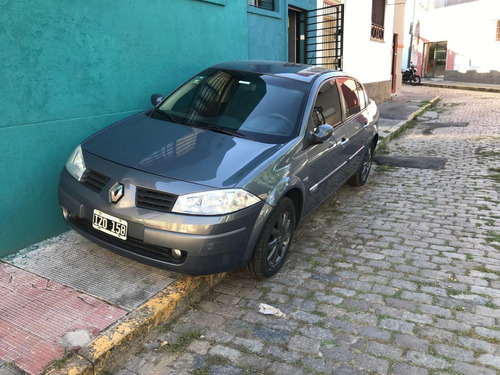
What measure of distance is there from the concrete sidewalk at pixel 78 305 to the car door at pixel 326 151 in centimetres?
133

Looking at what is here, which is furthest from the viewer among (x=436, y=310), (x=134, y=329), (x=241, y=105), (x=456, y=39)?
(x=456, y=39)

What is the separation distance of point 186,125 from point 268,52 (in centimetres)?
467

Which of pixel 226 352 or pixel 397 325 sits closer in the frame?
Result: pixel 226 352

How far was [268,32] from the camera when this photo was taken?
25.7ft

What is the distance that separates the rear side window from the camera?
5062mm

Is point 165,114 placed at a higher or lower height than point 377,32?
lower

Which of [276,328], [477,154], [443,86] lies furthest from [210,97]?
[443,86]

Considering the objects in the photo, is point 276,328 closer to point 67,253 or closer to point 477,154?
point 67,253

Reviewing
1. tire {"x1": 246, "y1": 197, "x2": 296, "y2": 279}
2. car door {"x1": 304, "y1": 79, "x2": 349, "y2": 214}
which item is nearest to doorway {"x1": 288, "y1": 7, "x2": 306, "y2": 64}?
car door {"x1": 304, "y1": 79, "x2": 349, "y2": 214}

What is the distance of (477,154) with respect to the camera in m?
8.14

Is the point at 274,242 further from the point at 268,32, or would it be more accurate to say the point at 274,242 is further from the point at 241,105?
the point at 268,32

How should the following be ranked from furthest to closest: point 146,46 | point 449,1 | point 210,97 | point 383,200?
point 449,1, point 383,200, point 146,46, point 210,97

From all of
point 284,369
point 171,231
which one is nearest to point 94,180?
point 171,231

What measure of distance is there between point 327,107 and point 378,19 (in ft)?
42.8
